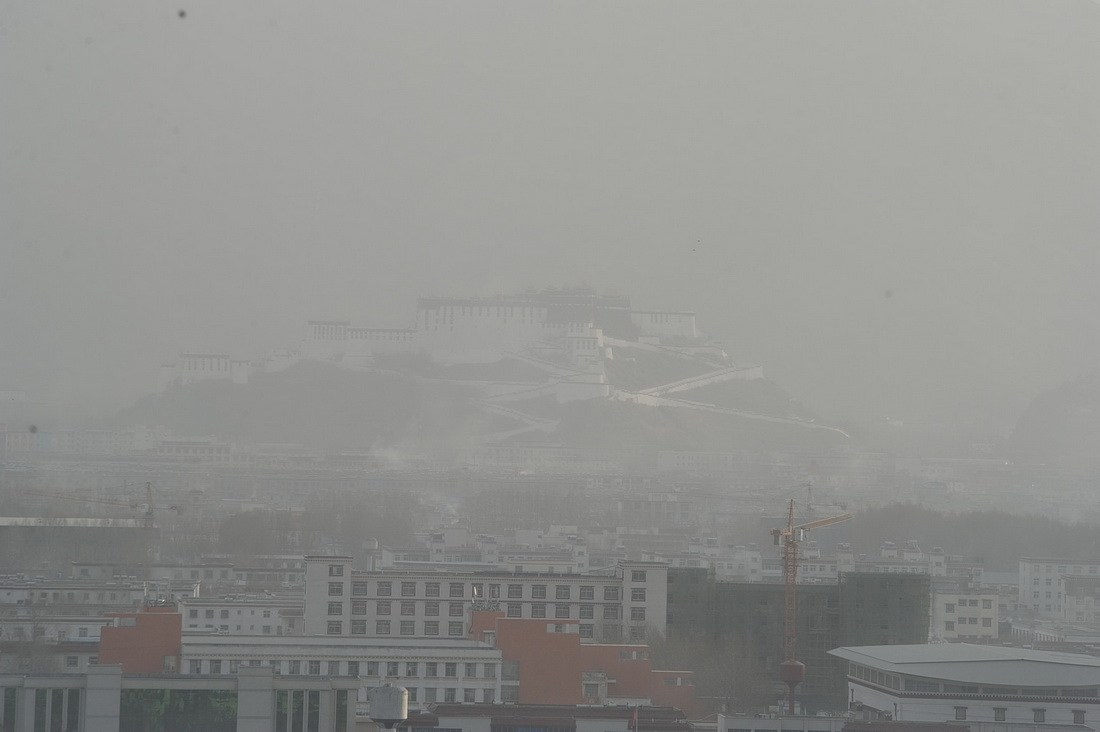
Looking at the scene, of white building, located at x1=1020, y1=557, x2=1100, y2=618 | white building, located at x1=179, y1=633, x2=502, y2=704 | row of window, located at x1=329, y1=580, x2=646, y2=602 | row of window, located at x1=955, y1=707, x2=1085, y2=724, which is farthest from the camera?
white building, located at x1=1020, y1=557, x2=1100, y2=618

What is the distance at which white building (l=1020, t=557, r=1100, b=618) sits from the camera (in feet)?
48.7

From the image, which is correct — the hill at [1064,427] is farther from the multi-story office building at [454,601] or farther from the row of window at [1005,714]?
the row of window at [1005,714]

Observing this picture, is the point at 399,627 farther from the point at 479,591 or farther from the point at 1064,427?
the point at 1064,427

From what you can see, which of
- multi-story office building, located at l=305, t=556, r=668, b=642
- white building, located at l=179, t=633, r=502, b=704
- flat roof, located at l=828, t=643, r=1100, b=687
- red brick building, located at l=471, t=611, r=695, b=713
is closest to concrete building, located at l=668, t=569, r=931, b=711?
multi-story office building, located at l=305, t=556, r=668, b=642

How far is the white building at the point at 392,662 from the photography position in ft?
20.9

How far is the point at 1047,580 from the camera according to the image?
51.4 ft

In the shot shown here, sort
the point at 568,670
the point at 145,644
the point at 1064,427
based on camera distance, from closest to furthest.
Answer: the point at 145,644
the point at 568,670
the point at 1064,427

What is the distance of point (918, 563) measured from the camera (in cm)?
1490

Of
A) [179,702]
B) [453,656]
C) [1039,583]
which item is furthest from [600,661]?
[1039,583]

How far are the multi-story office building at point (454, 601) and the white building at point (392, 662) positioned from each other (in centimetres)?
198

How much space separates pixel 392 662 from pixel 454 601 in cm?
251

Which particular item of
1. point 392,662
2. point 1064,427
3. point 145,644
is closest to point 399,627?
point 392,662

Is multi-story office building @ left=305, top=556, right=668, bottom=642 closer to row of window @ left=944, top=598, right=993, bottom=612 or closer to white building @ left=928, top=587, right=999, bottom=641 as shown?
white building @ left=928, top=587, right=999, bottom=641

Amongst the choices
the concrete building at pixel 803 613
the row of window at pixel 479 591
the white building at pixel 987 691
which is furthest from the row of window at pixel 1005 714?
the concrete building at pixel 803 613
